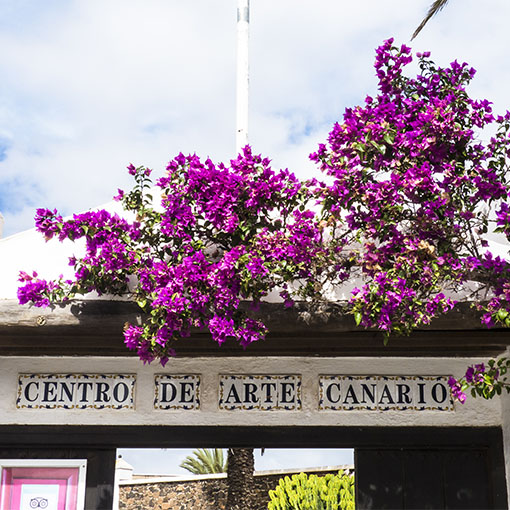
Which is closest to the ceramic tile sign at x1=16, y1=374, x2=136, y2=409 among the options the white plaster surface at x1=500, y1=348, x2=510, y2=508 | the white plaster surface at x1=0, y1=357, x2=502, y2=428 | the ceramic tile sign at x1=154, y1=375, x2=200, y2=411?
the white plaster surface at x1=0, y1=357, x2=502, y2=428

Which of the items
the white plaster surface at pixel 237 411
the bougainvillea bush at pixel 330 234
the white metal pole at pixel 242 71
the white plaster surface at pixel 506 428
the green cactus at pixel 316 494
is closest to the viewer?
the bougainvillea bush at pixel 330 234

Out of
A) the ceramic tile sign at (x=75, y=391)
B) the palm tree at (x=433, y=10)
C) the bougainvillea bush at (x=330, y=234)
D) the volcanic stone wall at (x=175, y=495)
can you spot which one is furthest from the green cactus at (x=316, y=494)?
the bougainvillea bush at (x=330, y=234)

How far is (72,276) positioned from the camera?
555cm

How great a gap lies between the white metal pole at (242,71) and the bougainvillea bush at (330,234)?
2.66 meters

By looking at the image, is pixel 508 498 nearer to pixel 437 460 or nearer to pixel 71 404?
pixel 437 460

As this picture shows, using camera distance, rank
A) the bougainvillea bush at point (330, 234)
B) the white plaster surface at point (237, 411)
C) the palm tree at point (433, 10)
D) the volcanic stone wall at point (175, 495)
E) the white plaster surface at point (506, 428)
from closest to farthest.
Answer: the bougainvillea bush at point (330, 234) < the white plaster surface at point (506, 428) < the white plaster surface at point (237, 411) < the palm tree at point (433, 10) < the volcanic stone wall at point (175, 495)

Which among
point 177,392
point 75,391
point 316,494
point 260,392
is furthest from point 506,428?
point 316,494

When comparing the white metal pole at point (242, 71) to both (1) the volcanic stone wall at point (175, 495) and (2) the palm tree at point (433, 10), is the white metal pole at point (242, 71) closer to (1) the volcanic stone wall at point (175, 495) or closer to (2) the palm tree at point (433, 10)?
(2) the palm tree at point (433, 10)

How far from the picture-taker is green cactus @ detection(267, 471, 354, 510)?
43.4ft

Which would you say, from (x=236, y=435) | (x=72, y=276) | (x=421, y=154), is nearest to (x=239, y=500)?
(x=236, y=435)

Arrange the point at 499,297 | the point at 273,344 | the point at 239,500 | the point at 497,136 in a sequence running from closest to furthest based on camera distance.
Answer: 1. the point at 499,297
2. the point at 497,136
3. the point at 273,344
4. the point at 239,500

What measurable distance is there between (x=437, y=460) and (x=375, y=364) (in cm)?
76

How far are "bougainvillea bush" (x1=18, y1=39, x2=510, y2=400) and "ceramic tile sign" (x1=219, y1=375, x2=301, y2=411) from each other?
925 mm

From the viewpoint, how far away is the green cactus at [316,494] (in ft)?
43.4
